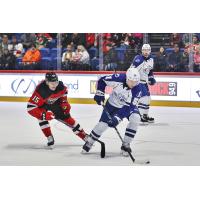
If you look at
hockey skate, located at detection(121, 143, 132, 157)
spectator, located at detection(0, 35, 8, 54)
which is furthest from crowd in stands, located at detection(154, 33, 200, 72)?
hockey skate, located at detection(121, 143, 132, 157)

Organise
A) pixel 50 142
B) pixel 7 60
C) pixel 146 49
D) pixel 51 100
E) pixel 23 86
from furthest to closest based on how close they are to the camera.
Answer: pixel 7 60, pixel 23 86, pixel 146 49, pixel 50 142, pixel 51 100

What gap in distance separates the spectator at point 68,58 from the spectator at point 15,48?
0.92 metres

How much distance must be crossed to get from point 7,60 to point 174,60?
10.2 feet

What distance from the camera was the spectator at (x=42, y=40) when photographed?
9906 mm

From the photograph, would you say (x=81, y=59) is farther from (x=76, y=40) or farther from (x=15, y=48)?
(x=15, y=48)

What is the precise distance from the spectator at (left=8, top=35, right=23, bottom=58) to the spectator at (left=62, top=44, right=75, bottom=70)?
36.2 inches

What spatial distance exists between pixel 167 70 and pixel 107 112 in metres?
4.68

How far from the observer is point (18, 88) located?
30.6 ft

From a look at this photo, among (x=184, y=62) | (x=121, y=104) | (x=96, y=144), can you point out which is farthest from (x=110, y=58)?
(x=121, y=104)

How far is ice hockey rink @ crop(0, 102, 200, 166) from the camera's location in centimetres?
437

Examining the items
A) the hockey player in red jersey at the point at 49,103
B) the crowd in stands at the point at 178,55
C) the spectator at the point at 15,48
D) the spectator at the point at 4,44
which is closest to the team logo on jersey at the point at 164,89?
the crowd in stands at the point at 178,55

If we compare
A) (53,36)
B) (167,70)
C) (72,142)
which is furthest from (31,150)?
(53,36)

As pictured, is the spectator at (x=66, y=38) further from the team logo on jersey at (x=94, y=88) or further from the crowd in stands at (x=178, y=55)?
the crowd in stands at (x=178, y=55)

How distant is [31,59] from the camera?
956 centimetres
